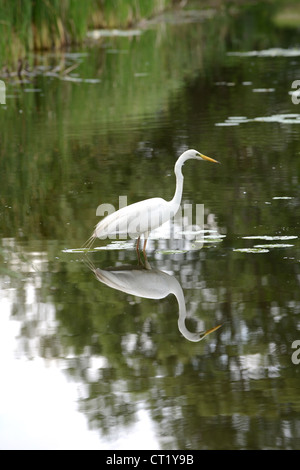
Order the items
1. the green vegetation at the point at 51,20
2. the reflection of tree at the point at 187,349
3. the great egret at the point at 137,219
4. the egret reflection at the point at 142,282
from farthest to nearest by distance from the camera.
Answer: the green vegetation at the point at 51,20 < the great egret at the point at 137,219 < the egret reflection at the point at 142,282 < the reflection of tree at the point at 187,349

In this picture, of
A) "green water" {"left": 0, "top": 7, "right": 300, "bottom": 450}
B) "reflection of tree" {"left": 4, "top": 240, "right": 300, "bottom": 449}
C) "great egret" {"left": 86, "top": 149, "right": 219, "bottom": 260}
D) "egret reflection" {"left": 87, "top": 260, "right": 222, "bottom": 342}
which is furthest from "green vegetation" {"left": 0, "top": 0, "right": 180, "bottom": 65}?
"reflection of tree" {"left": 4, "top": 240, "right": 300, "bottom": 449}

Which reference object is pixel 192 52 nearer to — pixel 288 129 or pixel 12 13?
pixel 12 13

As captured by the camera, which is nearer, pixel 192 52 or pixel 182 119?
pixel 182 119

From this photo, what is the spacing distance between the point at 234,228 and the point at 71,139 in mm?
5627

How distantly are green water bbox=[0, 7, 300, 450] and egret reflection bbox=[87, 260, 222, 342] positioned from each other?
0.02m

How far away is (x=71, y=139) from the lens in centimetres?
1385

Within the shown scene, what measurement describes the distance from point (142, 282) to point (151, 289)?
0.16m

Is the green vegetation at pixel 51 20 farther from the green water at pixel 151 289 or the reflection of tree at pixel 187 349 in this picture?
the reflection of tree at pixel 187 349

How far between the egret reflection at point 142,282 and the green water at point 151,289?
0.02 m

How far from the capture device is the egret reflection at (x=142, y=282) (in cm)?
698

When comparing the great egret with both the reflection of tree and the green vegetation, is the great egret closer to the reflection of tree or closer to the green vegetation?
the reflection of tree

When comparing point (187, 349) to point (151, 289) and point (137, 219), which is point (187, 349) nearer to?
point (151, 289)

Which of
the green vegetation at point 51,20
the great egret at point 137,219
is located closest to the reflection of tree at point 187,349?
the great egret at point 137,219
